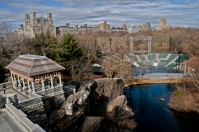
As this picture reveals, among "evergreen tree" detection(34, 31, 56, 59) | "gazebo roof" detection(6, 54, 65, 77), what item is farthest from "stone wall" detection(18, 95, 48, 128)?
"evergreen tree" detection(34, 31, 56, 59)

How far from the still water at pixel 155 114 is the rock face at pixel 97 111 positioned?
1.28 m

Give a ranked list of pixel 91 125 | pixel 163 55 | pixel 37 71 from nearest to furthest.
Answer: pixel 91 125, pixel 37 71, pixel 163 55

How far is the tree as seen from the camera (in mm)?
20375

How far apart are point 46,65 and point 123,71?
49.0 feet

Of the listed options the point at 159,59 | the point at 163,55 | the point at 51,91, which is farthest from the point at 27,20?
the point at 51,91

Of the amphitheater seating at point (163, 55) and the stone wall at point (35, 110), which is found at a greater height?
the amphitheater seating at point (163, 55)

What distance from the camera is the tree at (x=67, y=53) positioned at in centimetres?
2038

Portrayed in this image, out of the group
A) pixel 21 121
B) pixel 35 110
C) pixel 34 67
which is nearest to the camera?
pixel 21 121

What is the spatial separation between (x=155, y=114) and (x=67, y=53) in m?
11.6

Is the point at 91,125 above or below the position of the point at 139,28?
below

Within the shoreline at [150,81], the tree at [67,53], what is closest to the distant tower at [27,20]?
the tree at [67,53]

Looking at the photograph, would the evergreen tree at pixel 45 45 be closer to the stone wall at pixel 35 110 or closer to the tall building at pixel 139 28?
the stone wall at pixel 35 110

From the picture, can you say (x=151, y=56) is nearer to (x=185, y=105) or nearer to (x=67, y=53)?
(x=185, y=105)

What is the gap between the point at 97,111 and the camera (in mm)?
16047
